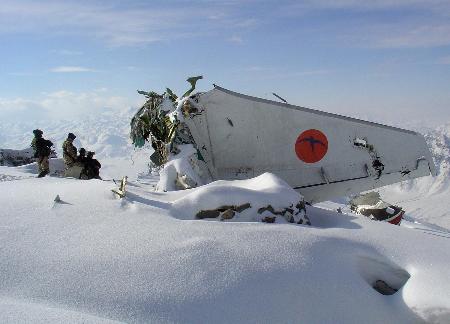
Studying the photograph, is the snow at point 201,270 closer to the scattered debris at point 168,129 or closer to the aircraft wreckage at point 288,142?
the scattered debris at point 168,129

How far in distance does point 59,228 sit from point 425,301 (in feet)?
13.9

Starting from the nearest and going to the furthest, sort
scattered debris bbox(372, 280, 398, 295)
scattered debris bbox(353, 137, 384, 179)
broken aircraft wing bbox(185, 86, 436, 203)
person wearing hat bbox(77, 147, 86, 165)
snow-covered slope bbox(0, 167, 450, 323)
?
1. snow-covered slope bbox(0, 167, 450, 323)
2. scattered debris bbox(372, 280, 398, 295)
3. broken aircraft wing bbox(185, 86, 436, 203)
4. scattered debris bbox(353, 137, 384, 179)
5. person wearing hat bbox(77, 147, 86, 165)

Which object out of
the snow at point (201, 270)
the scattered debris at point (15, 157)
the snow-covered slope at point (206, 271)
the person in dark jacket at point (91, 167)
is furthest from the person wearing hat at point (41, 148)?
the scattered debris at point (15, 157)

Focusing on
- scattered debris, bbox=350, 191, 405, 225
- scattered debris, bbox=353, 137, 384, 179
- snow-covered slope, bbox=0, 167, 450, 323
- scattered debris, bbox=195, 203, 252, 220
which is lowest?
scattered debris, bbox=350, 191, 405, 225

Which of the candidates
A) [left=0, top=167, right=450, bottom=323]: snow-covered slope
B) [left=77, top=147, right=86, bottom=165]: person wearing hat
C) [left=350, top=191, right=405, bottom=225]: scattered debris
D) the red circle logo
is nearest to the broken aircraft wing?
the red circle logo

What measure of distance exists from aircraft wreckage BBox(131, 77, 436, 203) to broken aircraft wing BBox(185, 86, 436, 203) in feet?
0.08

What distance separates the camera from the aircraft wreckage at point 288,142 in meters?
11.1

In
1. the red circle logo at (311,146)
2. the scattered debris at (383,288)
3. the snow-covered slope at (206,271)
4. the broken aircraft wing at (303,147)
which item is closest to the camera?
the snow-covered slope at (206,271)

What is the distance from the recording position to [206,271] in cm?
382

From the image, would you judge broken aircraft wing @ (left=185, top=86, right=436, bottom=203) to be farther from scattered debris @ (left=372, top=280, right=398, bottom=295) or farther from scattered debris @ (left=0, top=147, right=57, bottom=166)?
scattered debris @ (left=0, top=147, right=57, bottom=166)

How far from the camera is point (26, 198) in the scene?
21.6 feet

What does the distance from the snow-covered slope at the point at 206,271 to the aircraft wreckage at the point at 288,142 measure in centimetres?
590

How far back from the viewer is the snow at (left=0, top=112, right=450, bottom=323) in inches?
130

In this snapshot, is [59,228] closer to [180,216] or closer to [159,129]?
[180,216]
